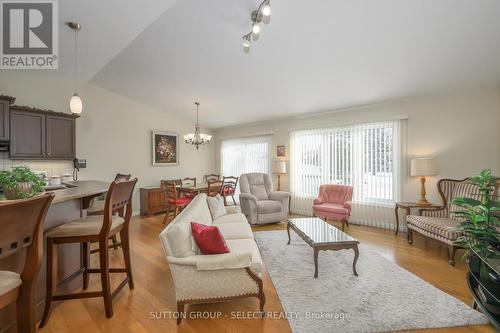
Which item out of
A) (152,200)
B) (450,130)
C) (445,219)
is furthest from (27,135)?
(450,130)

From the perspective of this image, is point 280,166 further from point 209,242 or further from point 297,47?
point 209,242

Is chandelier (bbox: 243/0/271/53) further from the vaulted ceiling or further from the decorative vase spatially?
the decorative vase

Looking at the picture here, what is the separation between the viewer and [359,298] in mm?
2059

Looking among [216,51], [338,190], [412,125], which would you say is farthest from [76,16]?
[412,125]

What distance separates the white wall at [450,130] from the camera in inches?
133

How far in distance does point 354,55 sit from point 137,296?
371 centimetres

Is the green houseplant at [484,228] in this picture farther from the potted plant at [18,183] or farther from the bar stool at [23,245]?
the potted plant at [18,183]

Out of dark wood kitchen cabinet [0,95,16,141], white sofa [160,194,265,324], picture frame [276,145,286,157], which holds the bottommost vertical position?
white sofa [160,194,265,324]

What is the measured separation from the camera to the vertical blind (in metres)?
6.10

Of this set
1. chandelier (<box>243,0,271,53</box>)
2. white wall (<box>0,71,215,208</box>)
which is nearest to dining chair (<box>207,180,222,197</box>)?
white wall (<box>0,71,215,208</box>)

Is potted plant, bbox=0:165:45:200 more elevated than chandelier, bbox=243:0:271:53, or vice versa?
chandelier, bbox=243:0:271:53

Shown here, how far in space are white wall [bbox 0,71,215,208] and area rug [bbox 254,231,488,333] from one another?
409cm

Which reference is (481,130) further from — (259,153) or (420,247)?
(259,153)

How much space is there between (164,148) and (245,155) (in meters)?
2.24
